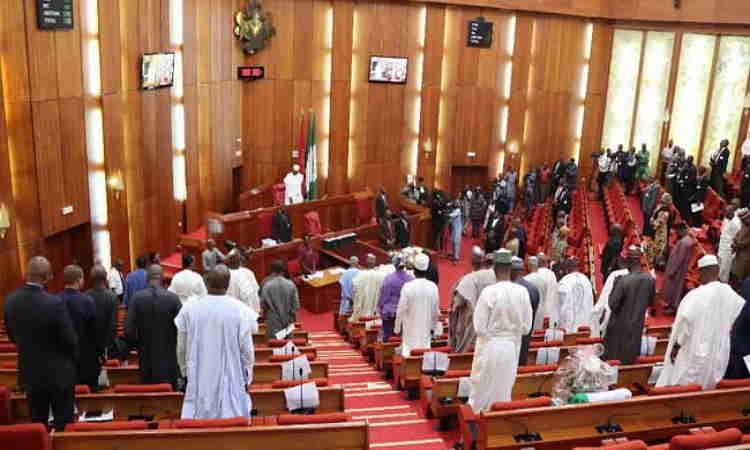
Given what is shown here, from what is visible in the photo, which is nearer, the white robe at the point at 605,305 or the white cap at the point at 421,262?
the white robe at the point at 605,305

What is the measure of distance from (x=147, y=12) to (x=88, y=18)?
1.73 metres

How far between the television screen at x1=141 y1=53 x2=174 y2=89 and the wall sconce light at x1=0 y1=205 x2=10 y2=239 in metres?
3.84

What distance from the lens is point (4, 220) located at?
8602 millimetres

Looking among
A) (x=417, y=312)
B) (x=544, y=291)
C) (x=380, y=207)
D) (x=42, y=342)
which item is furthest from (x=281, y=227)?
(x=42, y=342)

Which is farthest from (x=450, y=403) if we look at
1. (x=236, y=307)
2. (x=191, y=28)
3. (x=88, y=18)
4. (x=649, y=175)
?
(x=649, y=175)

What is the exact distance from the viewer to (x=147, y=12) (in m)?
11.9

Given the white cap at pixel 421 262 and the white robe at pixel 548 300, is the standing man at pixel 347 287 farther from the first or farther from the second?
the white cap at pixel 421 262

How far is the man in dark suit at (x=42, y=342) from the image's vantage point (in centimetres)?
410

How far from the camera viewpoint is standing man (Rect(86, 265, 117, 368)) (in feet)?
16.1

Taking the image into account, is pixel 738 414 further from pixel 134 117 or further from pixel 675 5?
pixel 675 5

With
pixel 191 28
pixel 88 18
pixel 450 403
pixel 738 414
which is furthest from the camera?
pixel 191 28

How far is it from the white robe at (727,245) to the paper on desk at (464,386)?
17.6ft

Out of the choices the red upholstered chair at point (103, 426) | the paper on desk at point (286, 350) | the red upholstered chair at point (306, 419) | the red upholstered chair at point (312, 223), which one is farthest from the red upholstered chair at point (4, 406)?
the red upholstered chair at point (312, 223)

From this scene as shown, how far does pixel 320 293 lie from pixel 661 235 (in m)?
5.71
